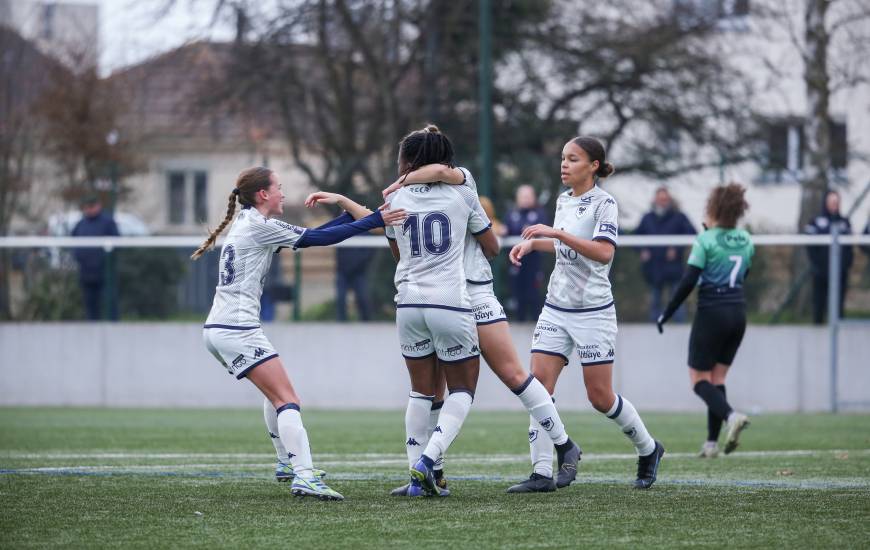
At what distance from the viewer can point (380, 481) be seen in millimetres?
7734

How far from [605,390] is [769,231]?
8.84 metres

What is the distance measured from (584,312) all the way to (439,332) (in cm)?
103

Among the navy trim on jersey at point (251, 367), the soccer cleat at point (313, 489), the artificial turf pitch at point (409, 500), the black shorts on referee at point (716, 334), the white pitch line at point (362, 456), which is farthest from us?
the black shorts on referee at point (716, 334)

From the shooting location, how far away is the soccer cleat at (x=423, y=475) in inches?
262

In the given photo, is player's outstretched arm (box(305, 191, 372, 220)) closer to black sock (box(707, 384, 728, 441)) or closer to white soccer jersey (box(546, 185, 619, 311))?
white soccer jersey (box(546, 185, 619, 311))

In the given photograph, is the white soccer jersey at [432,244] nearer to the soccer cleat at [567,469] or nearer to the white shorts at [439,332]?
the white shorts at [439,332]

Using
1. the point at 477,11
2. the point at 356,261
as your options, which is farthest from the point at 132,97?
the point at 356,261

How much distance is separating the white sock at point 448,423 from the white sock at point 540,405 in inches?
13.1

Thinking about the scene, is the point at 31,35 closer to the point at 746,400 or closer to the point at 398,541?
the point at 746,400

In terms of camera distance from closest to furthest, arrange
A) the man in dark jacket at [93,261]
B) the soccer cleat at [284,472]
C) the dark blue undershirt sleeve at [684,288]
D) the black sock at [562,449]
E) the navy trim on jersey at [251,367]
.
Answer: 1. the navy trim on jersey at [251,367]
2. the black sock at [562,449]
3. the soccer cleat at [284,472]
4. the dark blue undershirt sleeve at [684,288]
5. the man in dark jacket at [93,261]

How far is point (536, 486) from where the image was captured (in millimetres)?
7145

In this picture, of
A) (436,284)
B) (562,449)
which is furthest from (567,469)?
(436,284)

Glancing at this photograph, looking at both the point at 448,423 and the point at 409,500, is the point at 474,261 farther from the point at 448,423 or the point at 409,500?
the point at 409,500

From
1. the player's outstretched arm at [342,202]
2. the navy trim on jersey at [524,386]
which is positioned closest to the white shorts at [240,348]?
the player's outstretched arm at [342,202]
